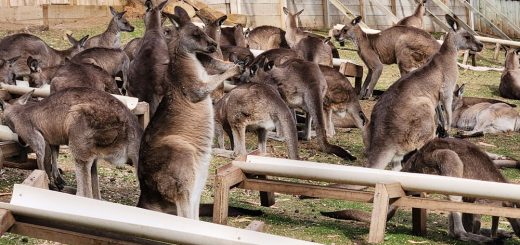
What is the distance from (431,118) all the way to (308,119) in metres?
2.18

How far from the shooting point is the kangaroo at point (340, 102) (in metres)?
11.6

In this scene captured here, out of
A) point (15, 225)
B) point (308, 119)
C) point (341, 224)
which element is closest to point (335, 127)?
point (308, 119)

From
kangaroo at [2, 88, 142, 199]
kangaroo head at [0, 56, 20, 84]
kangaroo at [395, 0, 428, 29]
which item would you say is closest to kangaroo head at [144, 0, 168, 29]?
kangaroo head at [0, 56, 20, 84]

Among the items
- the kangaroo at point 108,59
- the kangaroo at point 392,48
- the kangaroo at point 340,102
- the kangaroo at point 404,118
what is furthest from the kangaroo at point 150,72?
the kangaroo at point 392,48

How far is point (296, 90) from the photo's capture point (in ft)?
36.6

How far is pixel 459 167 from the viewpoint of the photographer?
718 cm

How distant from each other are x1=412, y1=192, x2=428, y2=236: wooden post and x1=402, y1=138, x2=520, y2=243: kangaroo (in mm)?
180

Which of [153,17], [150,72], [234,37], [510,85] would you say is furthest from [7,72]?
[510,85]

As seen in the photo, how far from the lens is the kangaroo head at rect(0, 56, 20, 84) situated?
1182 cm

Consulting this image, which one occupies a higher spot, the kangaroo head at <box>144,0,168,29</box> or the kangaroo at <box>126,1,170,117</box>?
the kangaroo head at <box>144,0,168,29</box>

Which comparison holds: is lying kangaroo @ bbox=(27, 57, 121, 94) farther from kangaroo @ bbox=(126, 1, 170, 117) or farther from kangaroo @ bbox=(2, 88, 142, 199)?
kangaroo @ bbox=(2, 88, 142, 199)

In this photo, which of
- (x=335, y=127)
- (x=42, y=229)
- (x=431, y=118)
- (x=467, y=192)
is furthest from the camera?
(x=335, y=127)

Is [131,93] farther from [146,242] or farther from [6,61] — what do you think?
[146,242]

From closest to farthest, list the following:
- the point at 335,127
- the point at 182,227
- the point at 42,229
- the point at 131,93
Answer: the point at 182,227, the point at 42,229, the point at 131,93, the point at 335,127
